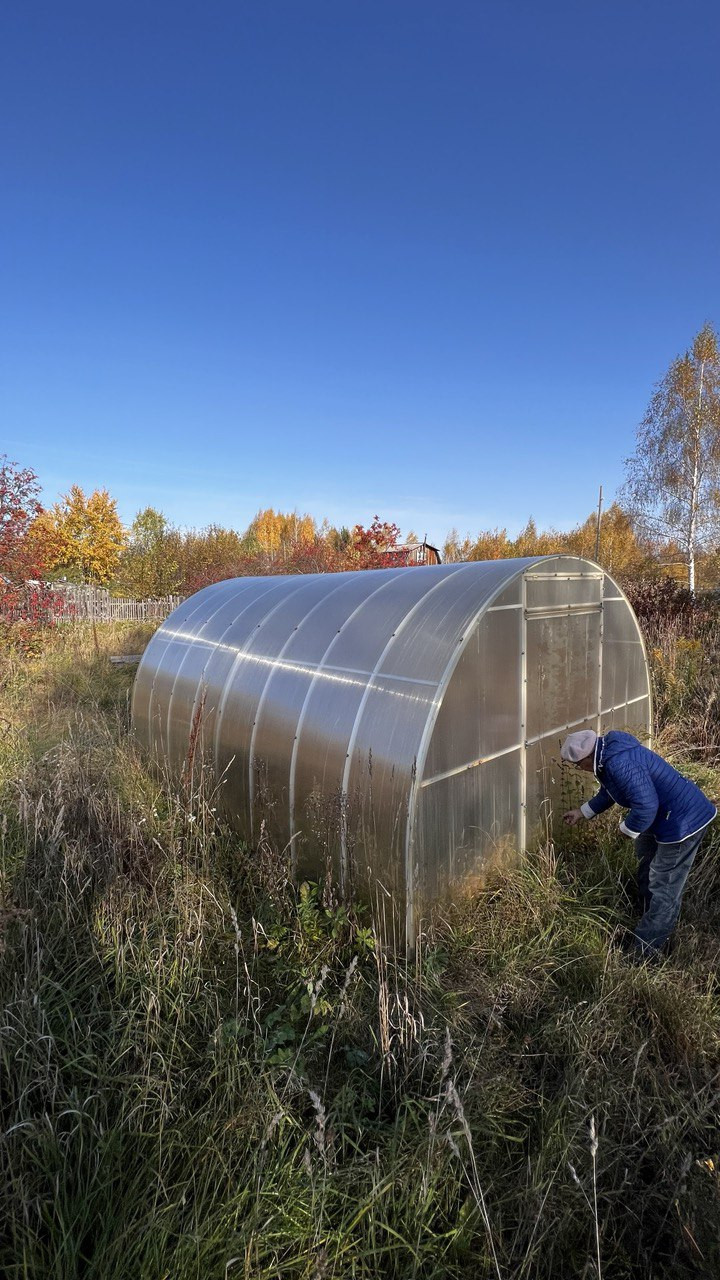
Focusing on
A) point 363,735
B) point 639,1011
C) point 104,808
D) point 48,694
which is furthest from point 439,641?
point 48,694

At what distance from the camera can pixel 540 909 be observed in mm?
4512

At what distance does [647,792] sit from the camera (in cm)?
424

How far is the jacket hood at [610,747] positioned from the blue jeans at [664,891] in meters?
0.78

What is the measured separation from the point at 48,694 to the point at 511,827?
871 cm

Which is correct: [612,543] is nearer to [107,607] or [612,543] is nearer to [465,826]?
[107,607]

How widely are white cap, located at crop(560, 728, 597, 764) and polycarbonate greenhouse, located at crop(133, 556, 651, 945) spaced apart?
2.02ft

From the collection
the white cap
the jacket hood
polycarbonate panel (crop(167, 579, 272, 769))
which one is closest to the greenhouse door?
the white cap

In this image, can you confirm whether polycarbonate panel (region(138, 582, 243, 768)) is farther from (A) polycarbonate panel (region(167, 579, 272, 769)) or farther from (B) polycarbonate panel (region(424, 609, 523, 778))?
(B) polycarbonate panel (region(424, 609, 523, 778))

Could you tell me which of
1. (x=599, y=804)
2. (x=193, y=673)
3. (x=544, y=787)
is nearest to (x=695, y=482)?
(x=544, y=787)

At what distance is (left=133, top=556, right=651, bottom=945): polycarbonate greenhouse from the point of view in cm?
419

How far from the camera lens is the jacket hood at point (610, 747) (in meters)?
4.33

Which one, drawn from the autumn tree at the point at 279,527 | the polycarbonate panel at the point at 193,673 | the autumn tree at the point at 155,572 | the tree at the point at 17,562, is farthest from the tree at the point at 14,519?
the autumn tree at the point at 279,527

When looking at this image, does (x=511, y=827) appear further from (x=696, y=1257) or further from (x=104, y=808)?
(x=104, y=808)

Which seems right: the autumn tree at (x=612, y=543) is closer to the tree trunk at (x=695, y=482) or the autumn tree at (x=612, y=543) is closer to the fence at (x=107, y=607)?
the tree trunk at (x=695, y=482)
